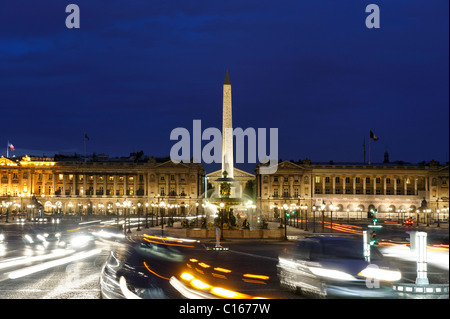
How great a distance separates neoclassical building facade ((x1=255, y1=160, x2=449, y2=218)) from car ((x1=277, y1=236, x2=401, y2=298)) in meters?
102

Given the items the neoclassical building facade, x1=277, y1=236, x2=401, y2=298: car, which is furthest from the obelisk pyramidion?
the neoclassical building facade

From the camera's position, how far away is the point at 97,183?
12481 cm

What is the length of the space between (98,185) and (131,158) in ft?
37.0

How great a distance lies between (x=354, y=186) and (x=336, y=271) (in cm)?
11053

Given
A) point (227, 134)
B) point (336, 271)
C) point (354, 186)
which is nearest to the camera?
point (336, 271)

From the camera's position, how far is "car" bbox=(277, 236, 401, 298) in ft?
45.4

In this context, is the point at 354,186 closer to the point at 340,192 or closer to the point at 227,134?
the point at 340,192

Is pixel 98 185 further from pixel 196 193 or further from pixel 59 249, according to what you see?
pixel 59 249

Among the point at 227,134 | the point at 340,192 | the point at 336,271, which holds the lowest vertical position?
the point at 336,271

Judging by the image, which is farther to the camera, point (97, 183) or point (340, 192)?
point (97, 183)

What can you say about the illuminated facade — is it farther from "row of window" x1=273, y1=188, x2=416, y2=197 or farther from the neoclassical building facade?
"row of window" x1=273, y1=188, x2=416, y2=197

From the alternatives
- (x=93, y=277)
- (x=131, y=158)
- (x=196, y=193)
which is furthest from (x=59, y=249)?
(x=131, y=158)

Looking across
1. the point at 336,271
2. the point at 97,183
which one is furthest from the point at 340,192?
the point at 336,271
